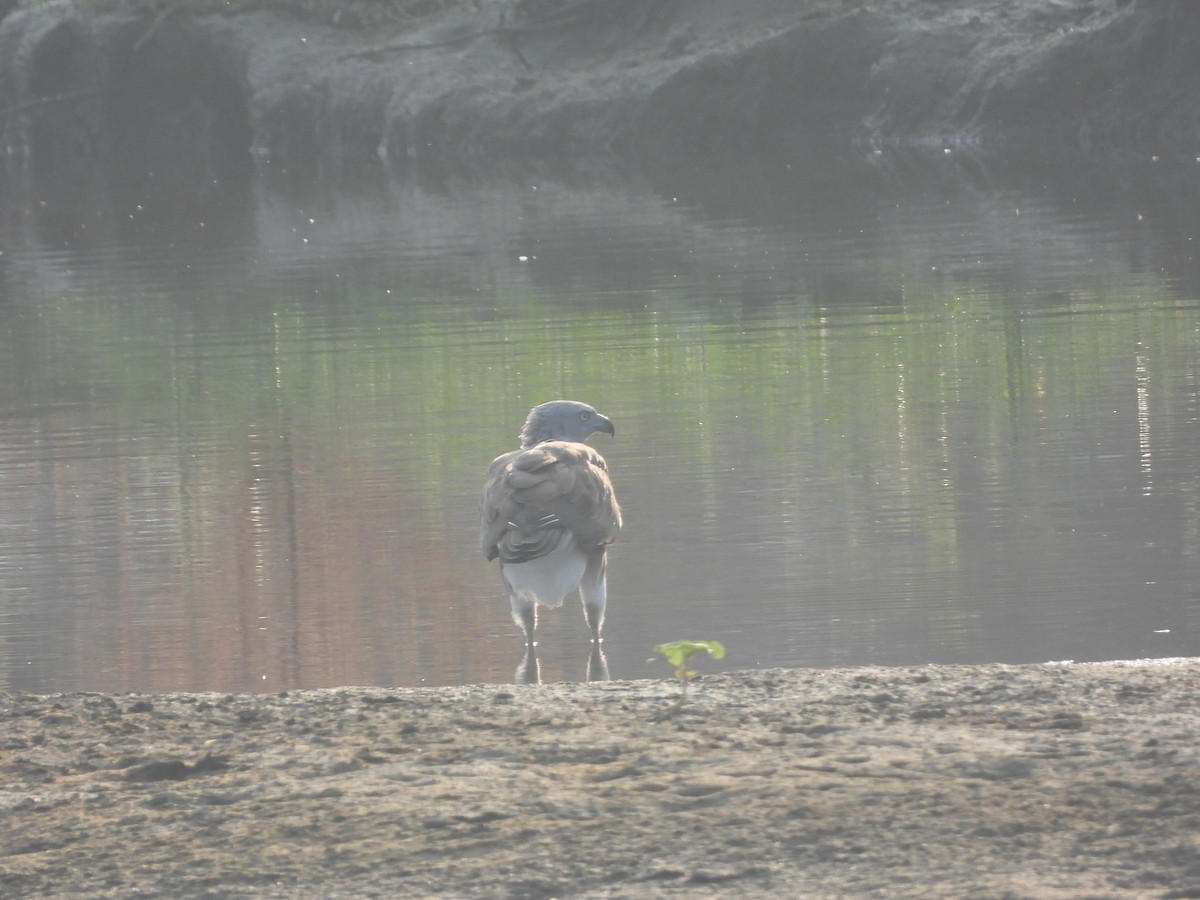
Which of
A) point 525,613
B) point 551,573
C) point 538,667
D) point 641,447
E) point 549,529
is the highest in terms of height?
point 641,447

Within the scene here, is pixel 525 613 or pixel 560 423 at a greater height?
pixel 560 423

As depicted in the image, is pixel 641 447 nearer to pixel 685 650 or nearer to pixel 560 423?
pixel 560 423

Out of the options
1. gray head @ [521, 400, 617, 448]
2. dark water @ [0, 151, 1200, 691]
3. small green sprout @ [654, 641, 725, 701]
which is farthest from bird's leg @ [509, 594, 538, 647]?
small green sprout @ [654, 641, 725, 701]

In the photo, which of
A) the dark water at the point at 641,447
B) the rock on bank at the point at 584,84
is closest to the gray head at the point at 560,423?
the dark water at the point at 641,447

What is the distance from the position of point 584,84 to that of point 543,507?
38155 millimetres

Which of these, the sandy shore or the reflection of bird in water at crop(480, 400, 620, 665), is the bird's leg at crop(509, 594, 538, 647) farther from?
the sandy shore

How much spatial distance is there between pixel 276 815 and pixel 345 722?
0.95 meters

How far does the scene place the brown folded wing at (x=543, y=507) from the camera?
7941 mm

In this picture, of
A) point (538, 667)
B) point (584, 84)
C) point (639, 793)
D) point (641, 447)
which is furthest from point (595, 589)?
point (584, 84)

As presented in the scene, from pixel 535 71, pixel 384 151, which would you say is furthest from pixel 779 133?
pixel 384 151

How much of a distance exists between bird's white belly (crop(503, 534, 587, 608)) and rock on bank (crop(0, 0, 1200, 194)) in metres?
27.7

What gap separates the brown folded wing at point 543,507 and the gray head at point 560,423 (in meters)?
0.92

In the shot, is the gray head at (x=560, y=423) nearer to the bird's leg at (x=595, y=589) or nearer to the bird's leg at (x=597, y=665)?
the bird's leg at (x=595, y=589)

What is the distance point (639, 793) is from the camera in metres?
5.06
